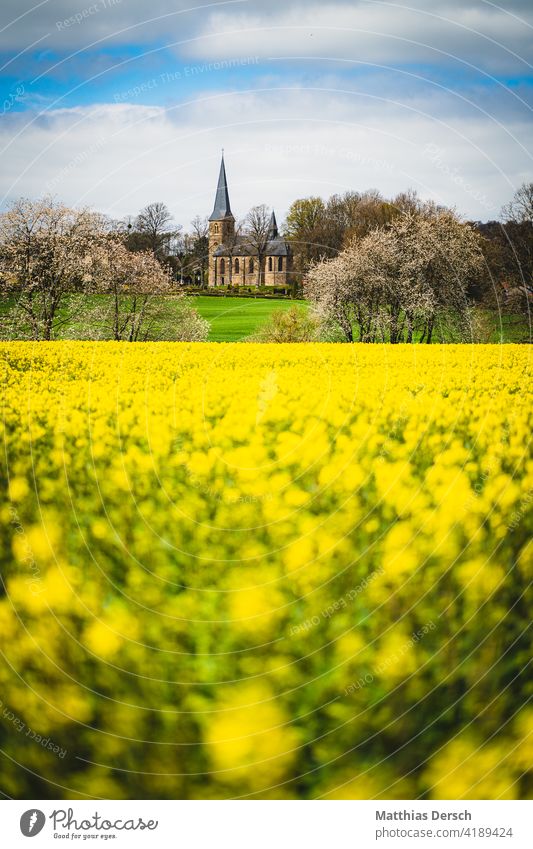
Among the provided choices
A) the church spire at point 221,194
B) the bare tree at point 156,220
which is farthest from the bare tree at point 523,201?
the bare tree at point 156,220

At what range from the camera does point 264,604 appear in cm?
260

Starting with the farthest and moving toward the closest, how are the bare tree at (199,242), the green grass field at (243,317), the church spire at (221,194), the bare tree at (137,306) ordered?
the bare tree at (137,306), the green grass field at (243,317), the bare tree at (199,242), the church spire at (221,194)

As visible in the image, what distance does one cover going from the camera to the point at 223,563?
2.64 m

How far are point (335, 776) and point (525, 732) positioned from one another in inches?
46.1

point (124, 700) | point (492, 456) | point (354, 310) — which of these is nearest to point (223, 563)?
point (124, 700)

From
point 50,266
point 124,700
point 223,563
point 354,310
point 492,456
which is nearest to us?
point 223,563

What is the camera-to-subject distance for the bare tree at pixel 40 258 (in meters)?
19.9

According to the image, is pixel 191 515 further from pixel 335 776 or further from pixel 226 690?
pixel 335 776

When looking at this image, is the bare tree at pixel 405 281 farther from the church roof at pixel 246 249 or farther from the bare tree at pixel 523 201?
the bare tree at pixel 523 201

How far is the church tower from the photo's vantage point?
8.72m

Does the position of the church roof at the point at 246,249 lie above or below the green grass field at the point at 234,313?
above

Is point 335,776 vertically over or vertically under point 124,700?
under

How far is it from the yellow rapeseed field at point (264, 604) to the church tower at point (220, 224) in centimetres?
386
